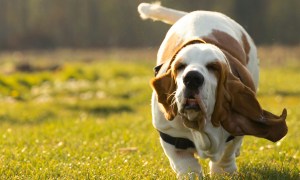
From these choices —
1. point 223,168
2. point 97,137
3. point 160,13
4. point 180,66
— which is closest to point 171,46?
point 180,66

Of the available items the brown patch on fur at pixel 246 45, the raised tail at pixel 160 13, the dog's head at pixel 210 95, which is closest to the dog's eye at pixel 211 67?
the dog's head at pixel 210 95

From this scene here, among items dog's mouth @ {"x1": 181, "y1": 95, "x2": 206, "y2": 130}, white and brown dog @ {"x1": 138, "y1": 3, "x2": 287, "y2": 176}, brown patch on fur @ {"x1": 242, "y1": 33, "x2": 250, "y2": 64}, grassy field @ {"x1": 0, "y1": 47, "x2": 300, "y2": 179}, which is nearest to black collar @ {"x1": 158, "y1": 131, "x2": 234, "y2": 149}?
white and brown dog @ {"x1": 138, "y1": 3, "x2": 287, "y2": 176}

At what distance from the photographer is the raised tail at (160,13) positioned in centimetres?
760

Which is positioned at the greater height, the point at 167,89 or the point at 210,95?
the point at 210,95

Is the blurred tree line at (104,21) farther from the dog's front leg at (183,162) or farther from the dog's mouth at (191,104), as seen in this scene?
the dog's mouth at (191,104)

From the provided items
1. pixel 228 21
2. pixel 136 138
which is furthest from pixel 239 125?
pixel 136 138

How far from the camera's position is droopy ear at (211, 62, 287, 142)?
5.07 meters

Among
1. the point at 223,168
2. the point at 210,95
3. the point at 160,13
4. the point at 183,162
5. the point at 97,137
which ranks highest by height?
the point at 210,95

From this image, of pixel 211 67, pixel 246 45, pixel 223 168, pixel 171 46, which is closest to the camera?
pixel 211 67

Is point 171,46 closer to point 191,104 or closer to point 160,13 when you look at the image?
point 191,104

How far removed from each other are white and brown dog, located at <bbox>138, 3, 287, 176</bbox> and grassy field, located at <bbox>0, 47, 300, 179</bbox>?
1.14 feet

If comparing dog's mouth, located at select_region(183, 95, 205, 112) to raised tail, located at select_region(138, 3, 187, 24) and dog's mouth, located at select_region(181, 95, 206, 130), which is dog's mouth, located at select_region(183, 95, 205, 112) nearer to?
dog's mouth, located at select_region(181, 95, 206, 130)

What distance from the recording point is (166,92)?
17.1 feet

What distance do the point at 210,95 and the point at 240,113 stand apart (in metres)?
0.39
